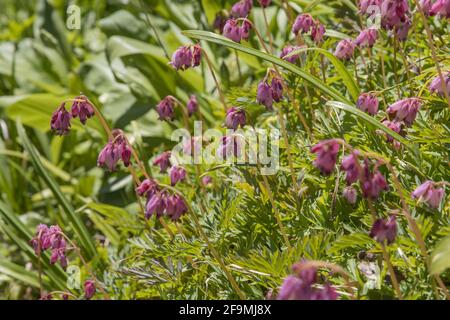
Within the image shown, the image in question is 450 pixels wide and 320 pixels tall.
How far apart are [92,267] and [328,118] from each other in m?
1.45

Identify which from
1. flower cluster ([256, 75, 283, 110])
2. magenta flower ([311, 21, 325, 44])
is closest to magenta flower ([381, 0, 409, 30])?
flower cluster ([256, 75, 283, 110])

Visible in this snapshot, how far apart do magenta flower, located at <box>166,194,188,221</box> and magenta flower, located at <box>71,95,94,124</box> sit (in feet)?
1.76

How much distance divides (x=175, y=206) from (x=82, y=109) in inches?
23.4

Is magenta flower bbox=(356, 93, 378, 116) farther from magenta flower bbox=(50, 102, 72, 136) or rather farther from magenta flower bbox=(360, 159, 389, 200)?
magenta flower bbox=(50, 102, 72, 136)

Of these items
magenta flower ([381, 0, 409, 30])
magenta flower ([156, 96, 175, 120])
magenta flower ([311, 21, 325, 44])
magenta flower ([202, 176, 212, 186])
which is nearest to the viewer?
magenta flower ([381, 0, 409, 30])

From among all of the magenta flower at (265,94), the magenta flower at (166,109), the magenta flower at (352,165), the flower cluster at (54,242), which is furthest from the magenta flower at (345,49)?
the flower cluster at (54,242)

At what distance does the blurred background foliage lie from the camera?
2449 millimetres

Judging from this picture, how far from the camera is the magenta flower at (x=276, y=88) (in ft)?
8.29

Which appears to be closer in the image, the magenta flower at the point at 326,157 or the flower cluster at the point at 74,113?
the magenta flower at the point at 326,157

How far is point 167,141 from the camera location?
4562mm

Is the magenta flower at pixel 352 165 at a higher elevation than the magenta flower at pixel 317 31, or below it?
below

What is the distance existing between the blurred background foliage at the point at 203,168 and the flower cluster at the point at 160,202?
0.30 m

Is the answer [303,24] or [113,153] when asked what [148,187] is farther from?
[303,24]

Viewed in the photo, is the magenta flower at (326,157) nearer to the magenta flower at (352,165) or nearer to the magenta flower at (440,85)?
the magenta flower at (352,165)
